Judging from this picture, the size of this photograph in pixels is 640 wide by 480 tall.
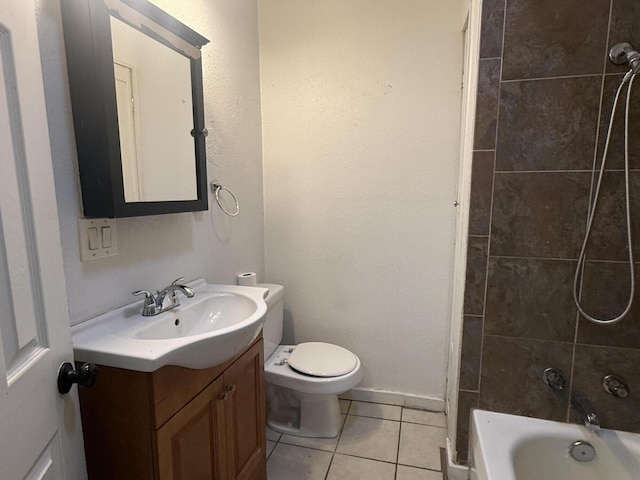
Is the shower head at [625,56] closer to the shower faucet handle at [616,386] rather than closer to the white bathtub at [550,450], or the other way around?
the shower faucet handle at [616,386]

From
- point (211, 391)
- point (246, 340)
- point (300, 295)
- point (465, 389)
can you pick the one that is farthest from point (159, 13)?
point (465, 389)

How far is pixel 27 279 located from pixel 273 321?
1401mm

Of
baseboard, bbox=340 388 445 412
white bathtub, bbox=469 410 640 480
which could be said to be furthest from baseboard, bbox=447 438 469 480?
baseboard, bbox=340 388 445 412

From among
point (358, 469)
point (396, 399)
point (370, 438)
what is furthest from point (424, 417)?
point (358, 469)

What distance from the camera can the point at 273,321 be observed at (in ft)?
6.37

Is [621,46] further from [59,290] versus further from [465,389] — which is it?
[59,290]

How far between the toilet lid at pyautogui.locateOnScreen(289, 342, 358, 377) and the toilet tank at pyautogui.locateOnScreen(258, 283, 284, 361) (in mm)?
128

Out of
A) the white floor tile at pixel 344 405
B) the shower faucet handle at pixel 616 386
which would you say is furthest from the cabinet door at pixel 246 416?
the shower faucet handle at pixel 616 386

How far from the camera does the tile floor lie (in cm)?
162

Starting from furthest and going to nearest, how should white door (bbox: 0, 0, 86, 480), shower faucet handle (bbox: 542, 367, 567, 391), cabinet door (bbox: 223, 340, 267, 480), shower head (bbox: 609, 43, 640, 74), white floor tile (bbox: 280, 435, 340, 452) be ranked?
white floor tile (bbox: 280, 435, 340, 452), shower faucet handle (bbox: 542, 367, 567, 391), cabinet door (bbox: 223, 340, 267, 480), shower head (bbox: 609, 43, 640, 74), white door (bbox: 0, 0, 86, 480)

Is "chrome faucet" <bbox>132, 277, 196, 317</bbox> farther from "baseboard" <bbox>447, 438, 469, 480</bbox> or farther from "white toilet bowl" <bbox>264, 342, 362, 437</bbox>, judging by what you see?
"baseboard" <bbox>447, 438, 469, 480</bbox>

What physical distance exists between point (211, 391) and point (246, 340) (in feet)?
0.69

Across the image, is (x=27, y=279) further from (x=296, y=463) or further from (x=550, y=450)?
(x=550, y=450)

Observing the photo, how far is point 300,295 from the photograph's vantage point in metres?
2.21
